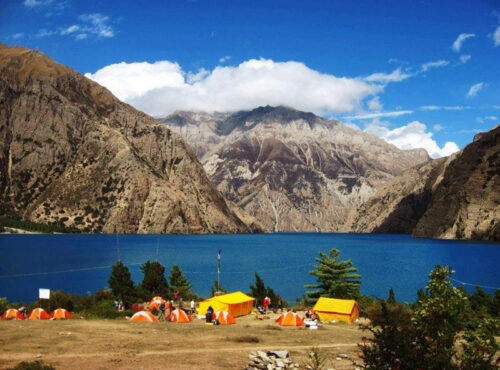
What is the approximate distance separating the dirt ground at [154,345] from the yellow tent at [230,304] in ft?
25.0

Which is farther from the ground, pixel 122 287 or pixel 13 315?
pixel 122 287

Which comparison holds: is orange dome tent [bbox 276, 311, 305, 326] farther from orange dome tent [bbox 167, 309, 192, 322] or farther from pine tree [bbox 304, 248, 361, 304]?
pine tree [bbox 304, 248, 361, 304]

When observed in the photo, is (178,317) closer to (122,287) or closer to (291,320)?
(291,320)

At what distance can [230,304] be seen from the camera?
40406 millimetres

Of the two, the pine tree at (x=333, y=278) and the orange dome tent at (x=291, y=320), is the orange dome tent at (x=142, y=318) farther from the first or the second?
the pine tree at (x=333, y=278)

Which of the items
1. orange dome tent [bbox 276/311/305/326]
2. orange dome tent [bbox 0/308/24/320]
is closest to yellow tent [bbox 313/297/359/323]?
orange dome tent [bbox 276/311/305/326]

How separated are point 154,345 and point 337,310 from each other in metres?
20.4

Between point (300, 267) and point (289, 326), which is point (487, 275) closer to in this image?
point (300, 267)

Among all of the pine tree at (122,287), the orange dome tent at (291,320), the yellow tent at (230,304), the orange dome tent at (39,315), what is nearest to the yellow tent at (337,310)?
the orange dome tent at (291,320)

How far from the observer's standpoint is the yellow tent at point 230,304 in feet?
132

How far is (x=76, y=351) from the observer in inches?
849

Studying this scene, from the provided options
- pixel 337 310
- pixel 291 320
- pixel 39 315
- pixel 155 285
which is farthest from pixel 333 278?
pixel 39 315

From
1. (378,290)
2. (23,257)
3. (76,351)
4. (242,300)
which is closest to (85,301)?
(242,300)

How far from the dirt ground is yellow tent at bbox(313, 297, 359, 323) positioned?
6.86 meters
